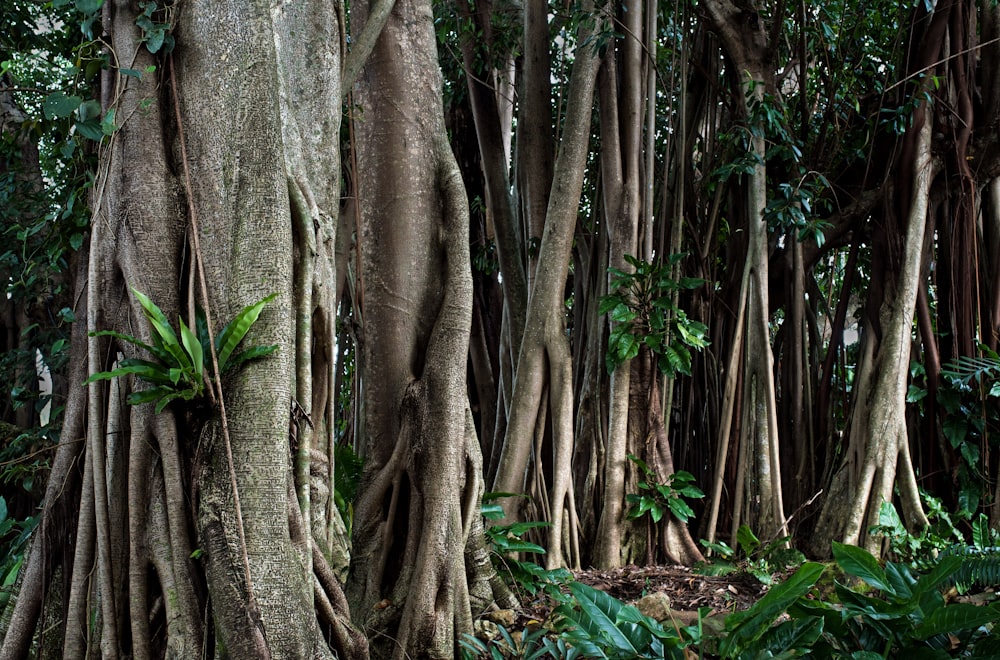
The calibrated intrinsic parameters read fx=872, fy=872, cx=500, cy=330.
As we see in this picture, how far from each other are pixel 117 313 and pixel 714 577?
3.12m

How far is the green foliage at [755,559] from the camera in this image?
4.30m

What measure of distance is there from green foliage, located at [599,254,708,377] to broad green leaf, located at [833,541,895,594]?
202 centimetres

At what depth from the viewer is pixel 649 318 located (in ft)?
16.0

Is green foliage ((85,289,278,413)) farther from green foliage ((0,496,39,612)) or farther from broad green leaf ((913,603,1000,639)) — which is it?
broad green leaf ((913,603,1000,639))

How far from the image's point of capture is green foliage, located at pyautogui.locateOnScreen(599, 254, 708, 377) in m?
4.84

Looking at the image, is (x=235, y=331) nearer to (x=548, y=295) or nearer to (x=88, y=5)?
(x=88, y=5)

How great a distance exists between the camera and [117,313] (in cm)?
267

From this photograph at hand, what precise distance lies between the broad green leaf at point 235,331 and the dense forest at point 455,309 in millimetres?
17

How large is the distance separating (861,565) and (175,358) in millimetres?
2255

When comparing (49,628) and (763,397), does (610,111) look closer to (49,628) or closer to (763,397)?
(763,397)

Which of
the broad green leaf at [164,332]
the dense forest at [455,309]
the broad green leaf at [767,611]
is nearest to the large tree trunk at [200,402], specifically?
the dense forest at [455,309]

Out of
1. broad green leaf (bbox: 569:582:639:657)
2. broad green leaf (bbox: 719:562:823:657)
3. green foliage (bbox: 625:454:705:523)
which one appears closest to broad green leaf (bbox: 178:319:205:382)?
broad green leaf (bbox: 569:582:639:657)

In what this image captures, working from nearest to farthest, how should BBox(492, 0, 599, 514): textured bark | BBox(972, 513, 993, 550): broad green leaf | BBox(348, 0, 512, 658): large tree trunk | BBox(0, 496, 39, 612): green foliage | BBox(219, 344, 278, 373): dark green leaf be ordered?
1. BBox(219, 344, 278, 373): dark green leaf
2. BBox(0, 496, 39, 612): green foliage
3. BBox(348, 0, 512, 658): large tree trunk
4. BBox(972, 513, 993, 550): broad green leaf
5. BBox(492, 0, 599, 514): textured bark

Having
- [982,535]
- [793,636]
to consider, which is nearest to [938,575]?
[793,636]
